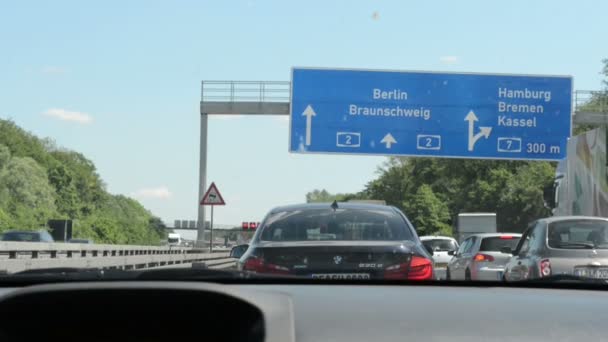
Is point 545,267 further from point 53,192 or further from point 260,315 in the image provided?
point 53,192

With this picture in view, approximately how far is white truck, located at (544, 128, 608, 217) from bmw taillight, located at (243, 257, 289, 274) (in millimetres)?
→ 11287

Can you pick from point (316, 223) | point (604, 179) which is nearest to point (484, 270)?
point (604, 179)

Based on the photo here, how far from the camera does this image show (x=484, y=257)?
65.0ft

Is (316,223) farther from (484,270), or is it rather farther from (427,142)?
(427,142)

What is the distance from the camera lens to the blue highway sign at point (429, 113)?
1067 inches

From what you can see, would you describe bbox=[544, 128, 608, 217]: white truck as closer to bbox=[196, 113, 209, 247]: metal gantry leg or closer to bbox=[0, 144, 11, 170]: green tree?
bbox=[196, 113, 209, 247]: metal gantry leg

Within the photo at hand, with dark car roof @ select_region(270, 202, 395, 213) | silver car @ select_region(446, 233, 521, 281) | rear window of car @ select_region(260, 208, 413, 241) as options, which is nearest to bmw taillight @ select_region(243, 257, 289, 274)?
rear window of car @ select_region(260, 208, 413, 241)

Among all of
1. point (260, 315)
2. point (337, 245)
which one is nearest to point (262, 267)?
point (337, 245)

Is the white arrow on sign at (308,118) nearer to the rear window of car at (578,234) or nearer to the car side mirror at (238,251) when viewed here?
the rear window of car at (578,234)

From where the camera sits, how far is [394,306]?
2.61 meters

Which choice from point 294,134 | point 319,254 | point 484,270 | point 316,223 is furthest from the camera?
point 294,134

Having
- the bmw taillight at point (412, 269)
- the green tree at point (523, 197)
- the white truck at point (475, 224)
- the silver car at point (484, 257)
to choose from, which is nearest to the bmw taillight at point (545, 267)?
the bmw taillight at point (412, 269)

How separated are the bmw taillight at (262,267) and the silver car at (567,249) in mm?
4575

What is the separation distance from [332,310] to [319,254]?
5.34 m
